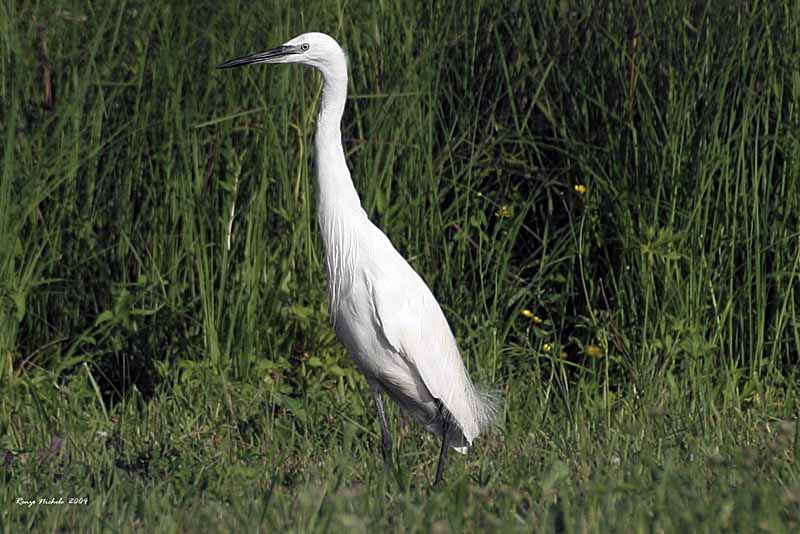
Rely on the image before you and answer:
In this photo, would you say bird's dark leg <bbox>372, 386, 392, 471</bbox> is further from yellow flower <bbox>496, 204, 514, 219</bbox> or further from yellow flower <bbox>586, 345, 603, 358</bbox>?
yellow flower <bbox>496, 204, 514, 219</bbox>

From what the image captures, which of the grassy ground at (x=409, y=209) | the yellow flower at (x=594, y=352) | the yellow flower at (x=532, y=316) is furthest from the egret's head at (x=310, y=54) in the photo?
the yellow flower at (x=594, y=352)

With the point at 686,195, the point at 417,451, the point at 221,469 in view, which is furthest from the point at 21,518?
the point at 686,195

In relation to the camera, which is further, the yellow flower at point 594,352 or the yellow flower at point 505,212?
the yellow flower at point 505,212

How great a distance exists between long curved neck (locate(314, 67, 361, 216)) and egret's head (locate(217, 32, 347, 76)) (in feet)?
0.41

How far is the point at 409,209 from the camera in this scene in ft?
15.6

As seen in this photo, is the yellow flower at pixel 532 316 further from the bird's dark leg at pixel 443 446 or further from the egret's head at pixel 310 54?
the egret's head at pixel 310 54

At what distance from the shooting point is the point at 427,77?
4.76 m

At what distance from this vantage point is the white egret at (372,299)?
12.6 feet

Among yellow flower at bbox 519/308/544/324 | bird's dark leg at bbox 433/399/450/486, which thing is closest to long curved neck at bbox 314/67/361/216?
bird's dark leg at bbox 433/399/450/486

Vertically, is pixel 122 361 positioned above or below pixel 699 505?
below

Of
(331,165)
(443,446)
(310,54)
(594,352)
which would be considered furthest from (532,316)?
(310,54)

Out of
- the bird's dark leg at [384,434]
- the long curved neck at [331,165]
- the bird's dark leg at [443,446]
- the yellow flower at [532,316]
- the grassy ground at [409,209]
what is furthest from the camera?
the yellow flower at [532,316]

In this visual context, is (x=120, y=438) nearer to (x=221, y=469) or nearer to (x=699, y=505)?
(x=221, y=469)

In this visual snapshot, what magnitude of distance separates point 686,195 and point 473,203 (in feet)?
2.97
